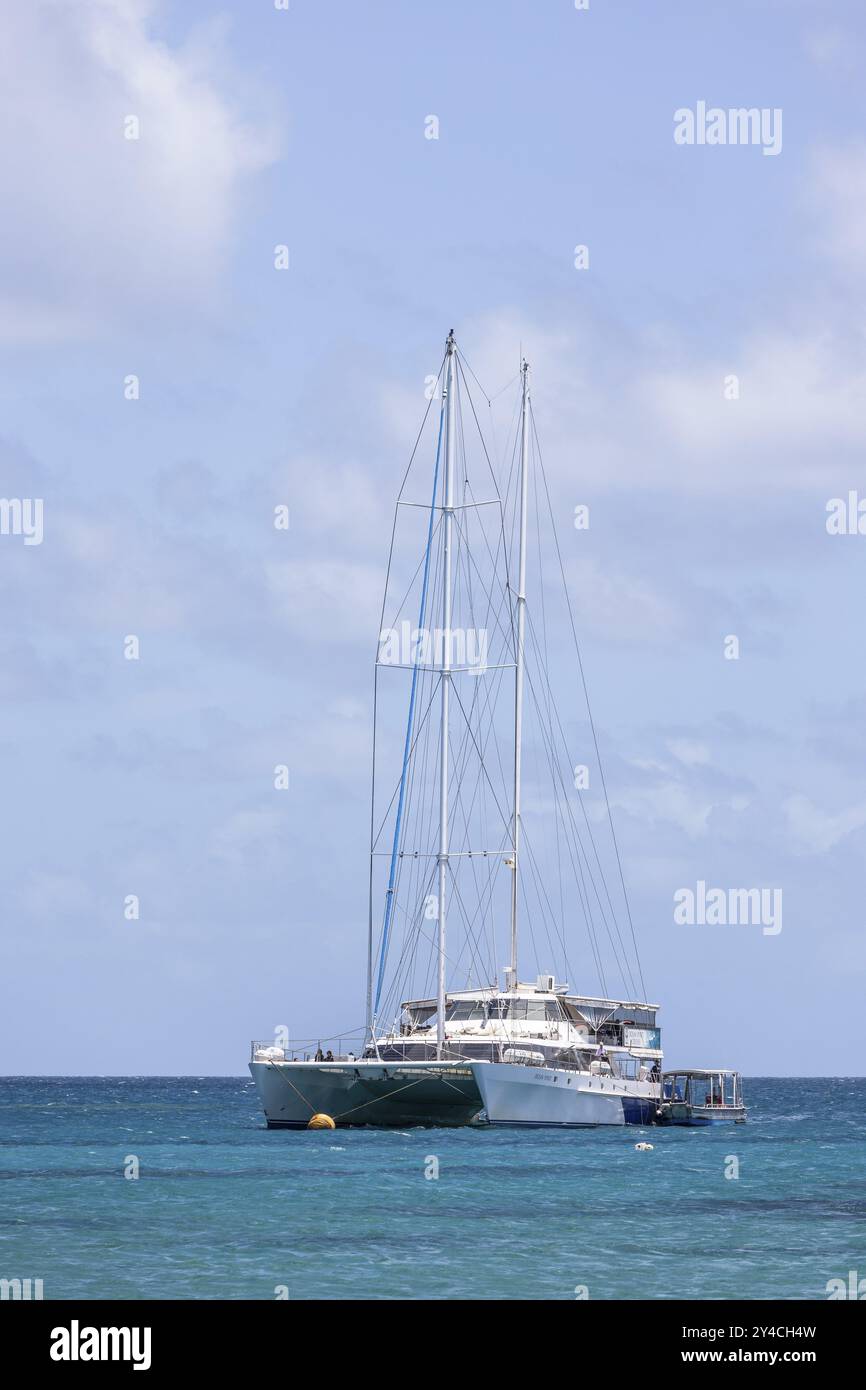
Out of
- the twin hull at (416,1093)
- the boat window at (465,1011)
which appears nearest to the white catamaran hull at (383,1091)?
the twin hull at (416,1093)

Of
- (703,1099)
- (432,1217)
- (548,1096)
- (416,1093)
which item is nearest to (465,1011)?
(548,1096)

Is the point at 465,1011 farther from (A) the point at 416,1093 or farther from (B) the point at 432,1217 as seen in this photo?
(B) the point at 432,1217

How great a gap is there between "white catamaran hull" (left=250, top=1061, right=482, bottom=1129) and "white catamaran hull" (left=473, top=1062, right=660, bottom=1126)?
815 mm

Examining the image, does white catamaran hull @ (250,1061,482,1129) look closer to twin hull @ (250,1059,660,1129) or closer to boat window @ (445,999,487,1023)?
twin hull @ (250,1059,660,1129)

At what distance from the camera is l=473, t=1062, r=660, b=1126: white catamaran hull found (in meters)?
71.6

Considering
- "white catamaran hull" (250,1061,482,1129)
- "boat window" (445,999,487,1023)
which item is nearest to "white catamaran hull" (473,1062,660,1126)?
"white catamaran hull" (250,1061,482,1129)

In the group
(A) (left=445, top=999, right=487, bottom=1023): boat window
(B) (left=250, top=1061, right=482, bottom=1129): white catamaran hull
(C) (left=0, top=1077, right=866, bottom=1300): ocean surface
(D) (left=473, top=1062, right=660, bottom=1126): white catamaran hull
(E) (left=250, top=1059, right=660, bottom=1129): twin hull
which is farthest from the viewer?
(A) (left=445, top=999, right=487, bottom=1023): boat window

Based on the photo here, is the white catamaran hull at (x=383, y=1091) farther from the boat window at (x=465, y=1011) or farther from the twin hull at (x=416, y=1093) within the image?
the boat window at (x=465, y=1011)

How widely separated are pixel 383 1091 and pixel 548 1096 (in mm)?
7331

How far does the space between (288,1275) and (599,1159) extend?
31430 millimetres

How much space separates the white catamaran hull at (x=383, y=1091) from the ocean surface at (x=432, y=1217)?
88cm

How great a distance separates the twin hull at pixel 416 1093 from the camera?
70750 millimetres
